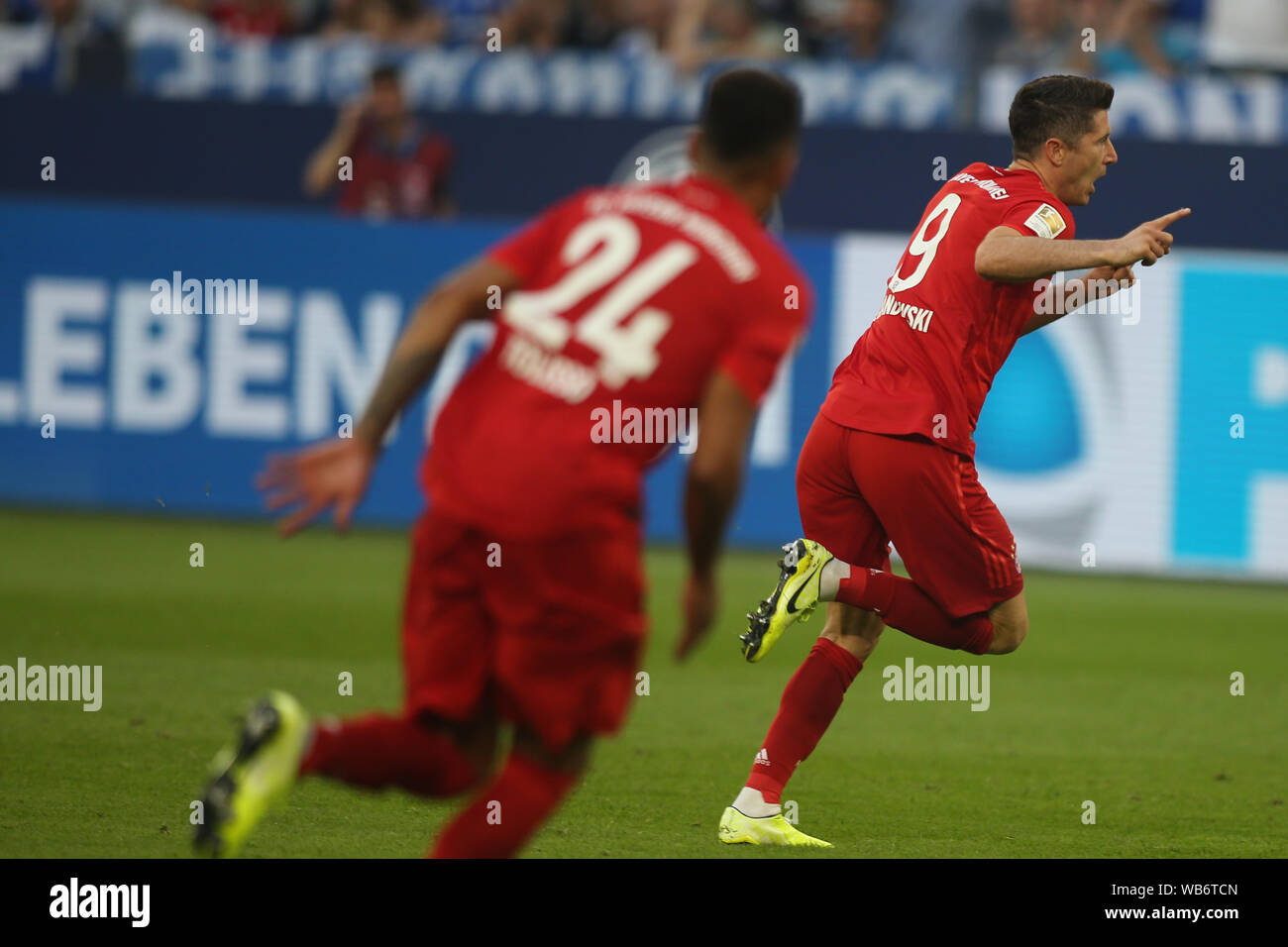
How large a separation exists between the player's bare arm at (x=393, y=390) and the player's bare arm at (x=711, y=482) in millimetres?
526

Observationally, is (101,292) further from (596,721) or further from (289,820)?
(596,721)

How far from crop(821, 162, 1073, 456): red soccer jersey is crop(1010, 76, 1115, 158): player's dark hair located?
15 centimetres

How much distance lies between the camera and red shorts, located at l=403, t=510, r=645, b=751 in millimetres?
3781

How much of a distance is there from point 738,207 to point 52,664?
4747 millimetres

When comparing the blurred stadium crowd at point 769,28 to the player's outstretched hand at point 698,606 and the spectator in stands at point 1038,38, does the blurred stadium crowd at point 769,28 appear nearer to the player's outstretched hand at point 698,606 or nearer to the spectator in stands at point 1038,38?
the spectator in stands at point 1038,38

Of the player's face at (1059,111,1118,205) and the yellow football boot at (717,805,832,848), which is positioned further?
the player's face at (1059,111,1118,205)

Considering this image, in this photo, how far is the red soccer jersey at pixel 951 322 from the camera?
540 cm

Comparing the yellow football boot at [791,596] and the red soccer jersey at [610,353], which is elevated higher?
the red soccer jersey at [610,353]

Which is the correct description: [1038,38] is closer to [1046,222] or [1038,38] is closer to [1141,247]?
[1046,222]

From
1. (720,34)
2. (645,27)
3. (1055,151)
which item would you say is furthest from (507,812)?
(645,27)

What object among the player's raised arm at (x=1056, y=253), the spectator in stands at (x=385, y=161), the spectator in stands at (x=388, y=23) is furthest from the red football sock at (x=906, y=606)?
the spectator in stands at (x=388, y=23)

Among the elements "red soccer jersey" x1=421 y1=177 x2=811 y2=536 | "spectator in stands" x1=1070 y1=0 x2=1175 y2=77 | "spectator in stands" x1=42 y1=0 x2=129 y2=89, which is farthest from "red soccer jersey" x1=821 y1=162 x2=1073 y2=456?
→ "spectator in stands" x1=42 y1=0 x2=129 y2=89

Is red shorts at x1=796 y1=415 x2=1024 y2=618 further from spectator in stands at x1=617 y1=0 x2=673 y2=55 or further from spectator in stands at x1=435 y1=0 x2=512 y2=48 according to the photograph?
spectator in stands at x1=435 y1=0 x2=512 y2=48

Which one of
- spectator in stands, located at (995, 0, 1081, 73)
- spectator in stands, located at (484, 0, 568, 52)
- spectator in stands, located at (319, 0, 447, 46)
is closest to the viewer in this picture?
spectator in stands, located at (995, 0, 1081, 73)
